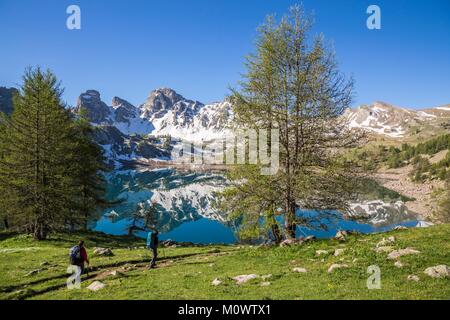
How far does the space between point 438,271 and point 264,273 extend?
23.4ft

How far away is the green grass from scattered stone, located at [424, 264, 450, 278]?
1.11ft

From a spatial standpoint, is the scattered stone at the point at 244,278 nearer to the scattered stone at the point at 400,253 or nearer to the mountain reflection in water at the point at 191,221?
the scattered stone at the point at 400,253

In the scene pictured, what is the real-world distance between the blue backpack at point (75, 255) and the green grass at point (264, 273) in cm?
113

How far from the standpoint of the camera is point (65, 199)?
33156 mm

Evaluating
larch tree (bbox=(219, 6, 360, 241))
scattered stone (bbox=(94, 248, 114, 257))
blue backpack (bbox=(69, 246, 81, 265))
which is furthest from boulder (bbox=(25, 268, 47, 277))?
larch tree (bbox=(219, 6, 360, 241))

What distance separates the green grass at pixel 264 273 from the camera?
11916mm

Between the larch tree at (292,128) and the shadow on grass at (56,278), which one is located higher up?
the larch tree at (292,128)

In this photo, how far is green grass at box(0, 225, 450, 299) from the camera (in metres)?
11.9

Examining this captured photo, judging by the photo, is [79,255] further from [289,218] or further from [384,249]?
[384,249]

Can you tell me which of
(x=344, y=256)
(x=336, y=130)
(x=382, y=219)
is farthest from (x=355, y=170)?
(x=382, y=219)

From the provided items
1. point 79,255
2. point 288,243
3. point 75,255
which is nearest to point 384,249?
point 288,243

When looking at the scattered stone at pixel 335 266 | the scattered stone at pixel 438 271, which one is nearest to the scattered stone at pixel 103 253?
the scattered stone at pixel 335 266
